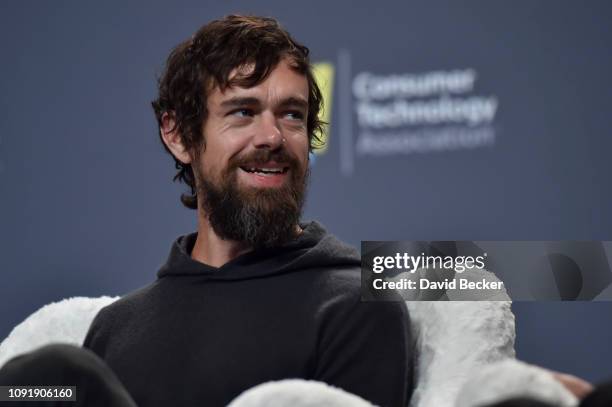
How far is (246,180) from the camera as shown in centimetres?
153

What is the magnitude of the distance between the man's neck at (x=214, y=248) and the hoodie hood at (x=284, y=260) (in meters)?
0.04

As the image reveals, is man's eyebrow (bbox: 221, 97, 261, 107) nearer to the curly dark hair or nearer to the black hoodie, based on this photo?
the curly dark hair

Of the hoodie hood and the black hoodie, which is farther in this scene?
the hoodie hood

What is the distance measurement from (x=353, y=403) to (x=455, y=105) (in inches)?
63.1

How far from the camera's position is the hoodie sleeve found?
4.24 feet

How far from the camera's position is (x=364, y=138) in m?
2.53

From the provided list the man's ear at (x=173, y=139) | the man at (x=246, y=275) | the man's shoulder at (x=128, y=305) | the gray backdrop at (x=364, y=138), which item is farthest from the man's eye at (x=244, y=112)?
the gray backdrop at (x=364, y=138)

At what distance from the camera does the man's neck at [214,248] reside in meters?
1.56

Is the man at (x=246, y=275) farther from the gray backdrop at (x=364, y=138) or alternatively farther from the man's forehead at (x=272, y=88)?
the gray backdrop at (x=364, y=138)

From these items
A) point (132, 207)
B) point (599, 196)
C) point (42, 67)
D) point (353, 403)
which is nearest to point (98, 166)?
point (132, 207)

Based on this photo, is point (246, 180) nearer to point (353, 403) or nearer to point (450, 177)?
point (353, 403)

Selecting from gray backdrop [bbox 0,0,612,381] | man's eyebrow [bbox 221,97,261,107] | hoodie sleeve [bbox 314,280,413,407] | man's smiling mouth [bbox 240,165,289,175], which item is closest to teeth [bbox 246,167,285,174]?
man's smiling mouth [bbox 240,165,289,175]

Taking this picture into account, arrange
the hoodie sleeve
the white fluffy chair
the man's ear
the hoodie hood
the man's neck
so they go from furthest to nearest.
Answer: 1. the man's ear
2. the man's neck
3. the hoodie hood
4. the hoodie sleeve
5. the white fluffy chair

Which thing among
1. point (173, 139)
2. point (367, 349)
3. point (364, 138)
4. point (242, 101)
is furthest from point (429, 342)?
point (364, 138)
